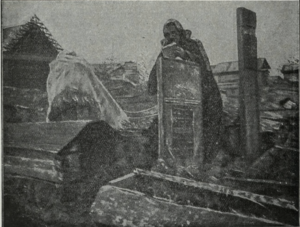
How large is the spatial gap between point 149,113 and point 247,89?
107 centimetres

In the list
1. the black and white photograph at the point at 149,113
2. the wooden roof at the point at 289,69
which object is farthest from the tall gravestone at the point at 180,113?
the wooden roof at the point at 289,69

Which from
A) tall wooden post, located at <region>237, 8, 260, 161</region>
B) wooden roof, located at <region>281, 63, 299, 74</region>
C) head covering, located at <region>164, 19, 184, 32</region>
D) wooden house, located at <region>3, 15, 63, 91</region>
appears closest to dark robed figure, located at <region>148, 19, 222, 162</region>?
head covering, located at <region>164, 19, 184, 32</region>

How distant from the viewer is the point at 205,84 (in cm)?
400

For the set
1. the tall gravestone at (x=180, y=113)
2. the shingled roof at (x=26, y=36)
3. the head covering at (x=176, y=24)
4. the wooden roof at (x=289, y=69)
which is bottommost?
the tall gravestone at (x=180, y=113)

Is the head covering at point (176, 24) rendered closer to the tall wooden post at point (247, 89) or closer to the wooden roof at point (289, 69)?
the tall wooden post at point (247, 89)

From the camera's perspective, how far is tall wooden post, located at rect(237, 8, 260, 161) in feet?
13.3

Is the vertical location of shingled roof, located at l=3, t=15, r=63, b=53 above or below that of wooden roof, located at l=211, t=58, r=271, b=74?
above

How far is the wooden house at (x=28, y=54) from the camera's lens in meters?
3.45

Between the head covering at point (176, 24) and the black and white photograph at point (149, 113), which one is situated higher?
the head covering at point (176, 24)

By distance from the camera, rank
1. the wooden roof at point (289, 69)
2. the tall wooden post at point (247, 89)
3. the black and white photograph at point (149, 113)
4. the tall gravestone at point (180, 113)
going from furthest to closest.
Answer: the wooden roof at point (289, 69) < the tall wooden post at point (247, 89) < the tall gravestone at point (180, 113) < the black and white photograph at point (149, 113)

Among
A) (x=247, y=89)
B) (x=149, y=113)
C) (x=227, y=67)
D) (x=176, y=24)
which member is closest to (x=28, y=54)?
(x=149, y=113)

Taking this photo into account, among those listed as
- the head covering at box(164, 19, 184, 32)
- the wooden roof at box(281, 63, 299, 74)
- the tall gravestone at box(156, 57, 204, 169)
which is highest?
the head covering at box(164, 19, 184, 32)

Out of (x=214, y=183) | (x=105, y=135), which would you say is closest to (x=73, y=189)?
(x=105, y=135)

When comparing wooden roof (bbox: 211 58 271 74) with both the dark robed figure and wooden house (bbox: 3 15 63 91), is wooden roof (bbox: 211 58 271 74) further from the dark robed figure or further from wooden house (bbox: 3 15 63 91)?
wooden house (bbox: 3 15 63 91)
